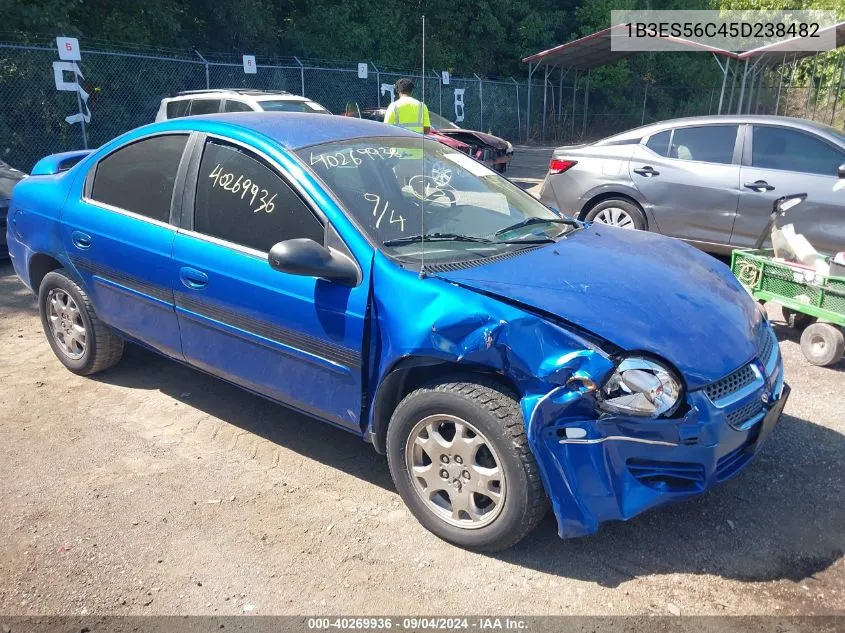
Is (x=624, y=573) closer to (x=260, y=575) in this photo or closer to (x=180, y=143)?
(x=260, y=575)

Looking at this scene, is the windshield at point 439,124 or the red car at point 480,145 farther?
the windshield at point 439,124

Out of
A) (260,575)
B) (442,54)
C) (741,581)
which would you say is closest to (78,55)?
(260,575)

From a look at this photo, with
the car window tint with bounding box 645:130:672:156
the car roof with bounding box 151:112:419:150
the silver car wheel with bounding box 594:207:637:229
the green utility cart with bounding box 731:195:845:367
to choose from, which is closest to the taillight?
the silver car wheel with bounding box 594:207:637:229

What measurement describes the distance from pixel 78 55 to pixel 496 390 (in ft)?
39.2

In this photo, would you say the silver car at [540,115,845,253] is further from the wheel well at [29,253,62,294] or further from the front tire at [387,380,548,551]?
the wheel well at [29,253,62,294]

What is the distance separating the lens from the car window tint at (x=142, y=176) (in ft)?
13.3

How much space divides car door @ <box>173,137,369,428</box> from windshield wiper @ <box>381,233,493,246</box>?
0.23m

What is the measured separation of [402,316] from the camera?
3061 millimetres

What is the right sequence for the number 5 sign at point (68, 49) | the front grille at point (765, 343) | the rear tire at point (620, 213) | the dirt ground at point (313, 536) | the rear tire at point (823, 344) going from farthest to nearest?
the number 5 sign at point (68, 49) < the rear tire at point (620, 213) < the rear tire at point (823, 344) < the front grille at point (765, 343) < the dirt ground at point (313, 536)

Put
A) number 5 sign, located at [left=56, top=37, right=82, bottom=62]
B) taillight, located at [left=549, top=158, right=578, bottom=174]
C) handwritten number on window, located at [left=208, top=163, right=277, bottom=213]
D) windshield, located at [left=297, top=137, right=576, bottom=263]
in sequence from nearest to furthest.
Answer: windshield, located at [left=297, top=137, right=576, bottom=263] → handwritten number on window, located at [left=208, top=163, right=277, bottom=213] → taillight, located at [left=549, top=158, right=578, bottom=174] → number 5 sign, located at [left=56, top=37, right=82, bottom=62]

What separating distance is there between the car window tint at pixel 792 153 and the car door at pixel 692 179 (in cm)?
21

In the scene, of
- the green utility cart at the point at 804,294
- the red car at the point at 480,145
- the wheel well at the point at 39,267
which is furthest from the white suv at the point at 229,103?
the green utility cart at the point at 804,294

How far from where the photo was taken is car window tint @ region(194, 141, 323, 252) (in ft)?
11.4

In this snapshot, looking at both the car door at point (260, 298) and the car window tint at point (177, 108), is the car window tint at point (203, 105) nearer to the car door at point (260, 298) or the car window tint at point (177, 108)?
the car window tint at point (177, 108)
